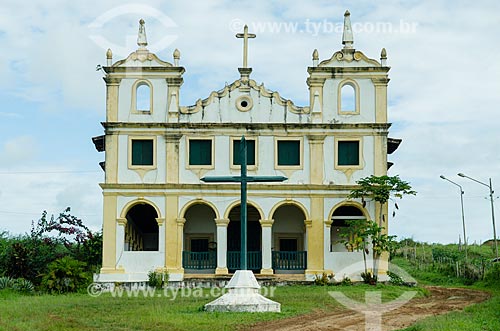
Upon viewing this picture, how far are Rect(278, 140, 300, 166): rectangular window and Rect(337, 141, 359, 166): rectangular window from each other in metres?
1.64

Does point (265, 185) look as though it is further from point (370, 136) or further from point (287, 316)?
point (287, 316)

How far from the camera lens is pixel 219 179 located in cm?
2655

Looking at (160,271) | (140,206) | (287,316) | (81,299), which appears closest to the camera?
(287,316)

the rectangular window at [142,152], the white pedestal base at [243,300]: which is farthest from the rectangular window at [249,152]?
the white pedestal base at [243,300]

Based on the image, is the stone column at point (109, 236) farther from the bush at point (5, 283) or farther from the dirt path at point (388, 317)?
the dirt path at point (388, 317)

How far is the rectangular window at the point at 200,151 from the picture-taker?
35781 mm

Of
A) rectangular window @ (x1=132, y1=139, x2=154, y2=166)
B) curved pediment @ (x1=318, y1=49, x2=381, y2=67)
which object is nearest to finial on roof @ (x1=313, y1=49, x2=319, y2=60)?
curved pediment @ (x1=318, y1=49, x2=381, y2=67)

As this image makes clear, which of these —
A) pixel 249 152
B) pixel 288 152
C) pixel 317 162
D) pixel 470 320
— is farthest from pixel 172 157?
pixel 470 320

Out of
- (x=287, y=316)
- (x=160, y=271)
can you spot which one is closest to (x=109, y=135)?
(x=160, y=271)

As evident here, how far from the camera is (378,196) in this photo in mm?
34625

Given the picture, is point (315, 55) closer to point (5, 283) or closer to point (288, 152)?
point (288, 152)

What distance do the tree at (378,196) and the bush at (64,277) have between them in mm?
10417

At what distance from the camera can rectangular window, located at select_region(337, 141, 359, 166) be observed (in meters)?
35.7

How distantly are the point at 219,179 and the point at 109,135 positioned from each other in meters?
10.4
